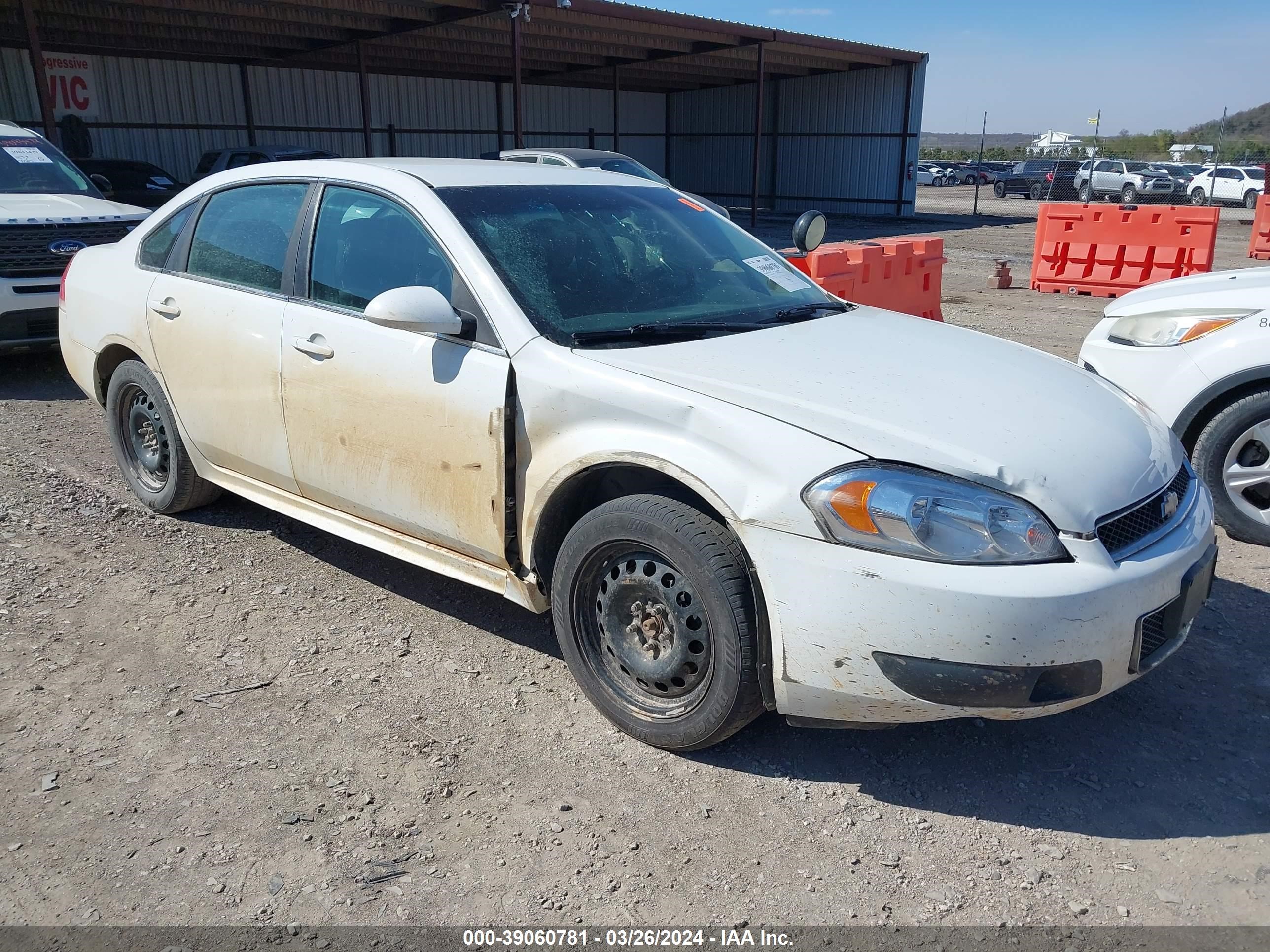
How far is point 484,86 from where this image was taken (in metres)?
30.2

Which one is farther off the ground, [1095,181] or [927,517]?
[1095,181]

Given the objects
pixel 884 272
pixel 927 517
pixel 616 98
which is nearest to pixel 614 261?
pixel 927 517

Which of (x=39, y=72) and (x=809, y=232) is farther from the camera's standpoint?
(x=39, y=72)

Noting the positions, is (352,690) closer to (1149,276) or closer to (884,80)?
(1149,276)

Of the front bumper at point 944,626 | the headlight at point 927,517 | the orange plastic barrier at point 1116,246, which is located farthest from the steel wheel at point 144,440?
the orange plastic barrier at point 1116,246

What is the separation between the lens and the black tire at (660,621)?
8.95ft

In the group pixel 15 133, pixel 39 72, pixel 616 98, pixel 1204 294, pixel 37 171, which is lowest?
pixel 1204 294

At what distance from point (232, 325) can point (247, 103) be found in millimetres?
23998

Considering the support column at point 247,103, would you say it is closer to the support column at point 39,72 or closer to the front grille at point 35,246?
the support column at point 39,72

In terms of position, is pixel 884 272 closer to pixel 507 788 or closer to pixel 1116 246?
pixel 1116 246

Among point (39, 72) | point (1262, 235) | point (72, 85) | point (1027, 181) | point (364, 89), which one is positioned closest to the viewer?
point (39, 72)

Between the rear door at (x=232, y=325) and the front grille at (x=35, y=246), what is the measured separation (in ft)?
11.6

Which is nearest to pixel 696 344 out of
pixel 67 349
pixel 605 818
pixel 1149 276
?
pixel 605 818

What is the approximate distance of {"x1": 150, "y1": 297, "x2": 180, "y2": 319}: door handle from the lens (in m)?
4.32
